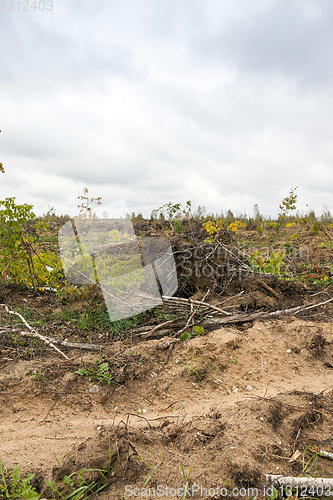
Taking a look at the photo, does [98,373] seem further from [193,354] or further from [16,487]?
[16,487]

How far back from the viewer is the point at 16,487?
167cm

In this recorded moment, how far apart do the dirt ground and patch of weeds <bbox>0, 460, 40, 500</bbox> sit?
3.6 inches

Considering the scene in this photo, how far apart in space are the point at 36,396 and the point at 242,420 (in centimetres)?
188

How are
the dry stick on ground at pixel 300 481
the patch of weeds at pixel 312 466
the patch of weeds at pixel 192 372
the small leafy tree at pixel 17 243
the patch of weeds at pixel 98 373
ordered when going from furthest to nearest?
the small leafy tree at pixel 17 243 < the patch of weeds at pixel 192 372 < the patch of weeds at pixel 98 373 < the patch of weeds at pixel 312 466 < the dry stick on ground at pixel 300 481

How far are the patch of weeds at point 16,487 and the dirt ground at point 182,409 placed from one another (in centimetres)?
9

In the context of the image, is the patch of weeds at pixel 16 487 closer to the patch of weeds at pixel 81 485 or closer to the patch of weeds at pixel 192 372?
the patch of weeds at pixel 81 485

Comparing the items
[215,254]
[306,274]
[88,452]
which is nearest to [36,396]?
[88,452]

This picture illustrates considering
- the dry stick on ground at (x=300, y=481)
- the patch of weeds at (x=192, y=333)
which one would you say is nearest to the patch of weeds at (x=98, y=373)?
the patch of weeds at (x=192, y=333)

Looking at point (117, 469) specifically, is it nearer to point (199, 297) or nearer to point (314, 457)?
point (314, 457)

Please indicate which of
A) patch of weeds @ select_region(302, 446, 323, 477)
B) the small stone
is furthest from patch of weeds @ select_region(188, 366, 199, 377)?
patch of weeds @ select_region(302, 446, 323, 477)

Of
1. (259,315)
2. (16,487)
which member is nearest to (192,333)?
→ (259,315)

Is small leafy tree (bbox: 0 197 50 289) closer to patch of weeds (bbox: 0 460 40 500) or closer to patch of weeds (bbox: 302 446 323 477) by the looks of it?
patch of weeds (bbox: 0 460 40 500)

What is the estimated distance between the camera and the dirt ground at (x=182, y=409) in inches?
73.1

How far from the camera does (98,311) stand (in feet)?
15.4
